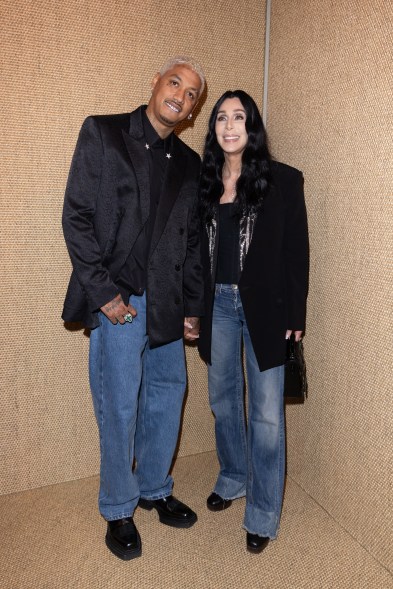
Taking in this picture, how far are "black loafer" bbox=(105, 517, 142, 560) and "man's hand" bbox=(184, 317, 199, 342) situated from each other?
741mm

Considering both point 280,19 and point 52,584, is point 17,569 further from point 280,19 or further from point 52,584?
point 280,19

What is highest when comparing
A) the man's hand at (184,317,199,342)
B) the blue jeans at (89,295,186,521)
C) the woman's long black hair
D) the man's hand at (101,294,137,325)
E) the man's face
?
the man's face

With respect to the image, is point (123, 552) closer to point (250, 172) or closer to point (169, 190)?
point (169, 190)

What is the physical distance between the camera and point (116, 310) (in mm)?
1778

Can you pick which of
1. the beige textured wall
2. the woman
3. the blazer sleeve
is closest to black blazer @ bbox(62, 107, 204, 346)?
the woman

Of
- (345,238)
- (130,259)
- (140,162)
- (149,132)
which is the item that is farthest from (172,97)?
(345,238)

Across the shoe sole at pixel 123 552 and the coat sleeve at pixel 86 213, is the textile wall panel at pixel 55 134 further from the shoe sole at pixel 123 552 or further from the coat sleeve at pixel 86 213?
the shoe sole at pixel 123 552

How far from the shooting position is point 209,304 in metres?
1.98

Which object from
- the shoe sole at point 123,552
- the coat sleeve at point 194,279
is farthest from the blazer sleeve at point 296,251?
the shoe sole at point 123,552

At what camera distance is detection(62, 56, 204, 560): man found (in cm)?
176

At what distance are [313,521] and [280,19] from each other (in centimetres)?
217

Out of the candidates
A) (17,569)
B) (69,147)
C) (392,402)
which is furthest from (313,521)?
(69,147)

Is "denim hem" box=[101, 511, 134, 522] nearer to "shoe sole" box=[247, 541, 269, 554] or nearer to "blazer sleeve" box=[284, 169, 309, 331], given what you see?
"shoe sole" box=[247, 541, 269, 554]

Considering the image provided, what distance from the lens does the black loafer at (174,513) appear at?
2.08 meters
